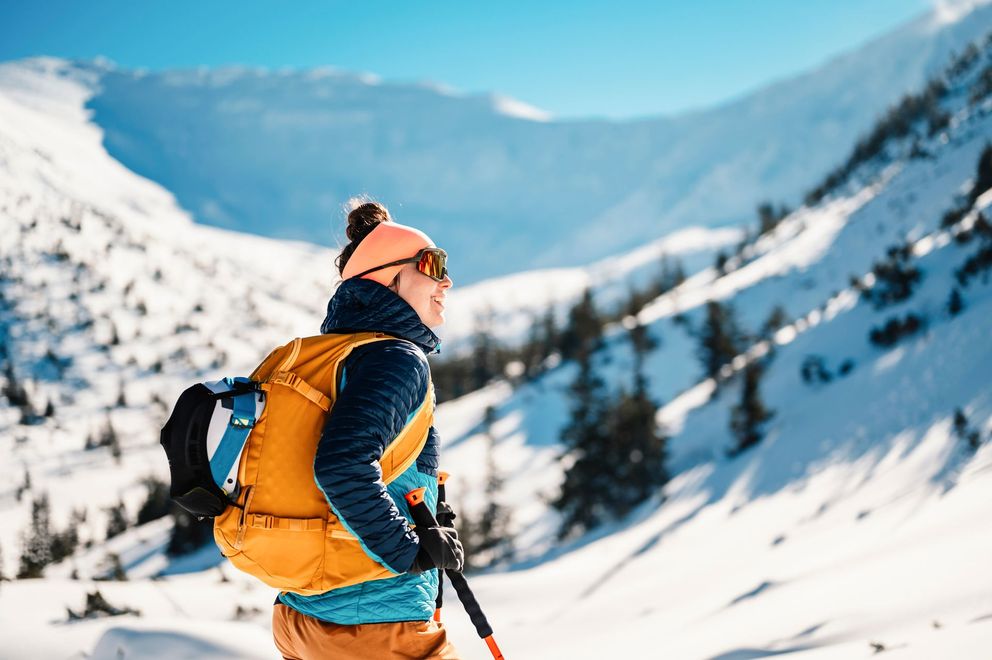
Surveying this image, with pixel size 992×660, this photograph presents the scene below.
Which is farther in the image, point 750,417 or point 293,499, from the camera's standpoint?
point 750,417

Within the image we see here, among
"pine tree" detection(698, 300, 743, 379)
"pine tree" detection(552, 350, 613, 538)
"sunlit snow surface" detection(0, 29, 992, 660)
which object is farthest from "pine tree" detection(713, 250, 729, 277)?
"pine tree" detection(552, 350, 613, 538)

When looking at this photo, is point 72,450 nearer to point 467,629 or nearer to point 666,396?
point 666,396

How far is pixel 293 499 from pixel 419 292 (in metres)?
0.82

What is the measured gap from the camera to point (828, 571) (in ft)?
22.8

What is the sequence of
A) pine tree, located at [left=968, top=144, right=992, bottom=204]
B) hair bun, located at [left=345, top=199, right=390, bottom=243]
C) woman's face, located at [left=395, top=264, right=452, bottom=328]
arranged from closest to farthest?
woman's face, located at [left=395, top=264, right=452, bottom=328], hair bun, located at [left=345, top=199, right=390, bottom=243], pine tree, located at [left=968, top=144, right=992, bottom=204]

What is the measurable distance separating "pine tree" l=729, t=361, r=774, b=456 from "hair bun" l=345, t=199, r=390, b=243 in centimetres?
2044

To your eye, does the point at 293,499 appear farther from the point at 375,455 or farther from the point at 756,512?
the point at 756,512

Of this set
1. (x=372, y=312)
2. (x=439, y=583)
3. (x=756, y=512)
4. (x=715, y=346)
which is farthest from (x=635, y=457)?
(x=372, y=312)

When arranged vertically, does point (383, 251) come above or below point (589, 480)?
below

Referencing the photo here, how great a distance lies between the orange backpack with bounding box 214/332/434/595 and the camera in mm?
2037

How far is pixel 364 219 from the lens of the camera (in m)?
2.71

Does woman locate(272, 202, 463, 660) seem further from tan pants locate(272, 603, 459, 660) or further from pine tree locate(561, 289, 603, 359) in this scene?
pine tree locate(561, 289, 603, 359)

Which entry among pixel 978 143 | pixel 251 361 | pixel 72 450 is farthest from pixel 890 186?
pixel 251 361

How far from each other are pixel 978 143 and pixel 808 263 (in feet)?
38.5
